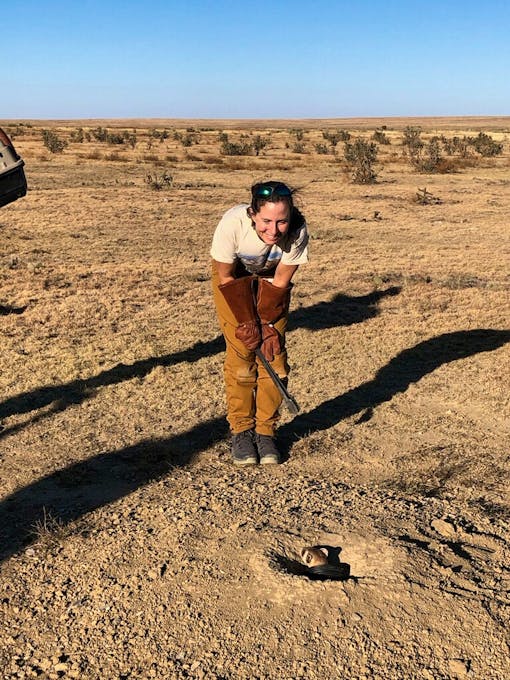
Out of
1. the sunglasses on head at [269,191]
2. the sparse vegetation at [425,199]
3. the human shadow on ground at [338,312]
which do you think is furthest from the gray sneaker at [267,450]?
the sparse vegetation at [425,199]

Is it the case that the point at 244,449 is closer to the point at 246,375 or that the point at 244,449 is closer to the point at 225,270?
the point at 246,375

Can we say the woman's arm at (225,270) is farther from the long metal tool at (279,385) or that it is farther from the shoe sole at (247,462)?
the shoe sole at (247,462)

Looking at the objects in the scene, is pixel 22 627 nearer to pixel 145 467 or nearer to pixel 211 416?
pixel 145 467

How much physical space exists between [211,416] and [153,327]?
246cm

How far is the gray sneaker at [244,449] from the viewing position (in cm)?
420

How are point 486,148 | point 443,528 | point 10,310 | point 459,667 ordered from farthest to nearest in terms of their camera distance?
1. point 486,148
2. point 10,310
3. point 443,528
4. point 459,667

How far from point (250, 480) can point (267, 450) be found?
312mm

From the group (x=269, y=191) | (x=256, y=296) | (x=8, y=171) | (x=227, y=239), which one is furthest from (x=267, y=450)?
(x=8, y=171)

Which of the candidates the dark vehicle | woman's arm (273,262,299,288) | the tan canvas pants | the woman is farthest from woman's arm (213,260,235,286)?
the dark vehicle

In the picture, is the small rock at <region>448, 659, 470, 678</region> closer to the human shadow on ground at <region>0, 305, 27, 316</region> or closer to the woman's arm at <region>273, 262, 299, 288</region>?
the woman's arm at <region>273, 262, 299, 288</region>

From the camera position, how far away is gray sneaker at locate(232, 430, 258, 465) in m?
4.20

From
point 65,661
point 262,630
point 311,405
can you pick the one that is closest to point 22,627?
point 65,661

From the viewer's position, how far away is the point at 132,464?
4309 mm

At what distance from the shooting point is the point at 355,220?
14703 millimetres
